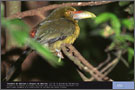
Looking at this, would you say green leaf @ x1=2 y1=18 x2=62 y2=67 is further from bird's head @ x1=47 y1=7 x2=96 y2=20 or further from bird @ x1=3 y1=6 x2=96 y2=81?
bird's head @ x1=47 y1=7 x2=96 y2=20

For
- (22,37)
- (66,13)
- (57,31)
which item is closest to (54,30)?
(57,31)

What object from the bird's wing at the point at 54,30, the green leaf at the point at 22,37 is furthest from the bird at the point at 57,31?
the green leaf at the point at 22,37

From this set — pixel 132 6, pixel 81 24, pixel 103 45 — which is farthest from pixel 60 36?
pixel 103 45

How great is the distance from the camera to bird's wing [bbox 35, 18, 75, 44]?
1.71 metres

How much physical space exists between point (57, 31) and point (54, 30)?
0.04 metres

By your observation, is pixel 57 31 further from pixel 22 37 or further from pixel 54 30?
pixel 22 37

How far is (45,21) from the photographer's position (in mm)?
1875

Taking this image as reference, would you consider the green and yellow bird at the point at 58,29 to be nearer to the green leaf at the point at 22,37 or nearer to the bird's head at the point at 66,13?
the bird's head at the point at 66,13

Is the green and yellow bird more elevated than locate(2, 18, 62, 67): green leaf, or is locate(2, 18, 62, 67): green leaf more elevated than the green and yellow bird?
locate(2, 18, 62, 67): green leaf

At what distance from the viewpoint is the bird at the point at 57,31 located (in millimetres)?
1664

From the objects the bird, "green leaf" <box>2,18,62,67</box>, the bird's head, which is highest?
"green leaf" <box>2,18,62,67</box>

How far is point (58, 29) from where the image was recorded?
1.90m

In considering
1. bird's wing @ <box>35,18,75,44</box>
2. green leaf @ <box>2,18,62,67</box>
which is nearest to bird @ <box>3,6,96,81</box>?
bird's wing @ <box>35,18,75,44</box>

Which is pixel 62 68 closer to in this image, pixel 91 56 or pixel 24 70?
pixel 24 70
